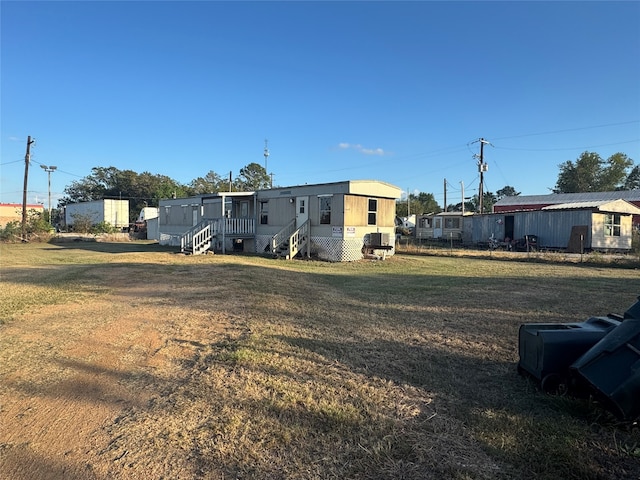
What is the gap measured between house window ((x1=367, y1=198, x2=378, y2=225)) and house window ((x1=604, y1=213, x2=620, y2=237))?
12797 millimetres

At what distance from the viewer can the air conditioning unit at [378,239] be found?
700 inches

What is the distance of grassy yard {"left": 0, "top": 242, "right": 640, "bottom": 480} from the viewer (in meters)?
2.51

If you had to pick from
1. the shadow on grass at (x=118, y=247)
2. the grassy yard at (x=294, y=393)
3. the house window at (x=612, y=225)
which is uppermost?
the house window at (x=612, y=225)

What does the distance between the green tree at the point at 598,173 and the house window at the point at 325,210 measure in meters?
45.8

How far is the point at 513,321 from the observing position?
6.15 meters

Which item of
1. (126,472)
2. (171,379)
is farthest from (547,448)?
(171,379)

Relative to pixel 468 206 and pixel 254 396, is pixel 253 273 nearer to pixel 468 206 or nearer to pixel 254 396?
pixel 254 396

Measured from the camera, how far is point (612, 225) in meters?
21.5

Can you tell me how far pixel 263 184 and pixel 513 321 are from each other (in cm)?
5443

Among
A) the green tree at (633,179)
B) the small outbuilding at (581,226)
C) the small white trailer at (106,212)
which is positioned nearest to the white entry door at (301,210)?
the small outbuilding at (581,226)

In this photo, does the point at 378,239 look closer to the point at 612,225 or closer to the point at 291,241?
the point at 291,241

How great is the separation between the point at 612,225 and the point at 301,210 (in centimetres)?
1672

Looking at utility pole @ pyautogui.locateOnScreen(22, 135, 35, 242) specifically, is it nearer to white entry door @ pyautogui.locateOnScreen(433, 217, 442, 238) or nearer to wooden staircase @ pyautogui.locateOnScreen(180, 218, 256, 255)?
wooden staircase @ pyautogui.locateOnScreen(180, 218, 256, 255)

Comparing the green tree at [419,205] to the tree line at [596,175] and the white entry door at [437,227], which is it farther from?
the white entry door at [437,227]
